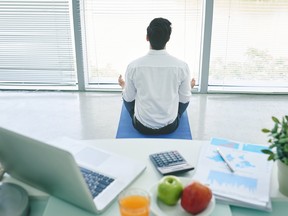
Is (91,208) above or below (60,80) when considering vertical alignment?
above

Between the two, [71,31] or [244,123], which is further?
[71,31]

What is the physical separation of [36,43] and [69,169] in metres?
3.18

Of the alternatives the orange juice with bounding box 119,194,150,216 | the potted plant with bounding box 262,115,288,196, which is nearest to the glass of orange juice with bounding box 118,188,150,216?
the orange juice with bounding box 119,194,150,216

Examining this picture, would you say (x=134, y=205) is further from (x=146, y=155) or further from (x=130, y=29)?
(x=130, y=29)

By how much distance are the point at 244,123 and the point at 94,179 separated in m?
2.31

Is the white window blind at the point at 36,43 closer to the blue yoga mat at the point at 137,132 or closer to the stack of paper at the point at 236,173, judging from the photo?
the blue yoga mat at the point at 137,132

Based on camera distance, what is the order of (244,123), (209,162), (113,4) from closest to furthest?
1. (209,162)
2. (244,123)
3. (113,4)

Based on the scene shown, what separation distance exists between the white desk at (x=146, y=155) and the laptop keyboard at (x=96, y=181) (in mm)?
74

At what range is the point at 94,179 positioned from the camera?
1091 mm

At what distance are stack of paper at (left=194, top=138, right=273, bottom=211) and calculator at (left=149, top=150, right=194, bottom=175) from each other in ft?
0.18

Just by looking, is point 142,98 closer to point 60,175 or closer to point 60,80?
point 60,175

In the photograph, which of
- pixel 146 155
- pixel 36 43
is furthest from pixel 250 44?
pixel 146 155

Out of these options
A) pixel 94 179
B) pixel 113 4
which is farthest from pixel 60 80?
pixel 94 179

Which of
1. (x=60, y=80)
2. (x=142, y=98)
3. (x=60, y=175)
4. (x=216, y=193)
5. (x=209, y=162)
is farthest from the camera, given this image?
(x=60, y=80)
